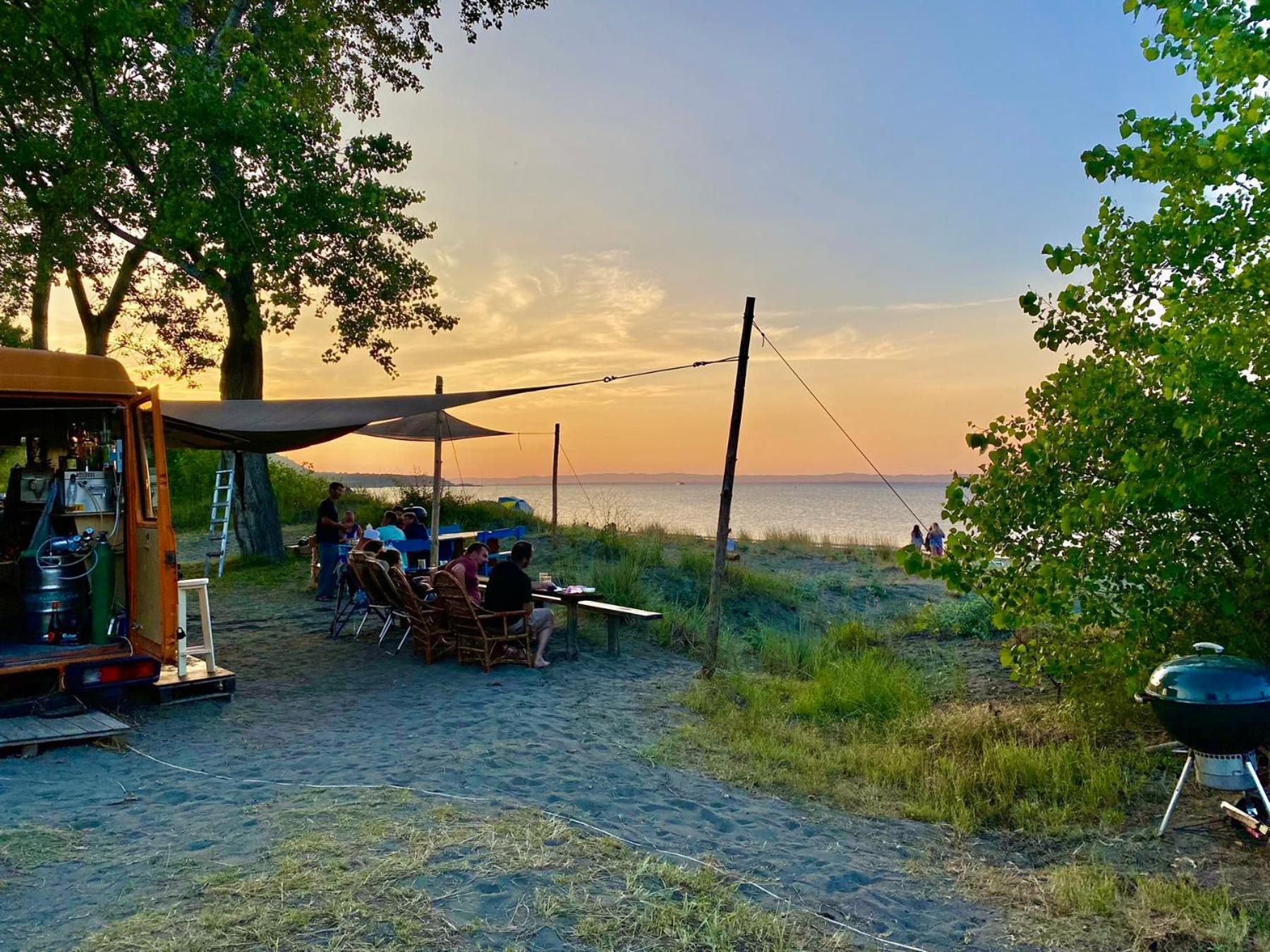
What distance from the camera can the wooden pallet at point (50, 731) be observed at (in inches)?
180

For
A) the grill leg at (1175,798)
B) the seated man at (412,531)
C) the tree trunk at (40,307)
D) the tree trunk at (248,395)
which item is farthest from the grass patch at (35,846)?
the tree trunk at (40,307)

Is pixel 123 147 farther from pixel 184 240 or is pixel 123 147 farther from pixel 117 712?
pixel 117 712

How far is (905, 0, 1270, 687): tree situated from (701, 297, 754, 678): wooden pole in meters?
1.96

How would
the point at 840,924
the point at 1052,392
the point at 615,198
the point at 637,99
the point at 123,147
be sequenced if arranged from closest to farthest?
the point at 840,924 < the point at 1052,392 < the point at 123,147 < the point at 637,99 < the point at 615,198

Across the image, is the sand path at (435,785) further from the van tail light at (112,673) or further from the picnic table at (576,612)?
the picnic table at (576,612)

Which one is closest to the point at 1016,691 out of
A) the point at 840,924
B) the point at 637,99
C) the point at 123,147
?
the point at 840,924

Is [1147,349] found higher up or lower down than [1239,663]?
higher up

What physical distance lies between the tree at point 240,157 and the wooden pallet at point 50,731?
5.12m

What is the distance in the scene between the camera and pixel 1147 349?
4859 mm

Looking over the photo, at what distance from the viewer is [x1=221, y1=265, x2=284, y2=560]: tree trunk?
40.4ft

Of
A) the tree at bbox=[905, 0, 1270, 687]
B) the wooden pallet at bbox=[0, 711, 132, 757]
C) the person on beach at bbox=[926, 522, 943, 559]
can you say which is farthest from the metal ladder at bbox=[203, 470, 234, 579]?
the person on beach at bbox=[926, 522, 943, 559]

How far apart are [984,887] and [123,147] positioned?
34.4 ft

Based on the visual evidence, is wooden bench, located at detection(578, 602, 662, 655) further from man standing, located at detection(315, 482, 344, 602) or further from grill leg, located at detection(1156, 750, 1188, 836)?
grill leg, located at detection(1156, 750, 1188, 836)

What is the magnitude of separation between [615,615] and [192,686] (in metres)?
3.34
